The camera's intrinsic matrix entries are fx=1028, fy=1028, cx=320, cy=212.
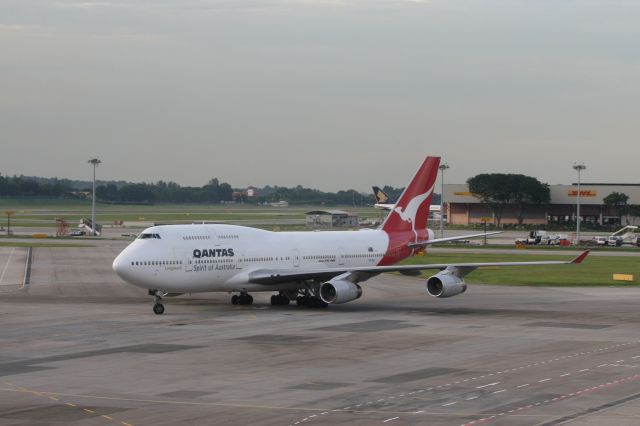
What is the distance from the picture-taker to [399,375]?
33375mm

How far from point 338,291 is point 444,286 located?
574 cm

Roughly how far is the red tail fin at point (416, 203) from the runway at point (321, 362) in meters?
4.78

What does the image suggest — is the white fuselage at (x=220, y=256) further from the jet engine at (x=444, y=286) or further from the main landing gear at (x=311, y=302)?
the jet engine at (x=444, y=286)

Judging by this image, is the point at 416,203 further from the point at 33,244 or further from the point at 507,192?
the point at 507,192

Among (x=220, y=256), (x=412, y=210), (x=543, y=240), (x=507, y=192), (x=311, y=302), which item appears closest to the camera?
(x=220, y=256)

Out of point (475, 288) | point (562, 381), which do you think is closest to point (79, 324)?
point (562, 381)

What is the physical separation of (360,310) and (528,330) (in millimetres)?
11403

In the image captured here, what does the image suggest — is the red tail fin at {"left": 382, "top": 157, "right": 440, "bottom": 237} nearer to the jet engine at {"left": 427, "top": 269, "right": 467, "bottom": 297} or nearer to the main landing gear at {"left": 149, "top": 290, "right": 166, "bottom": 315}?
the jet engine at {"left": 427, "top": 269, "right": 467, "bottom": 297}

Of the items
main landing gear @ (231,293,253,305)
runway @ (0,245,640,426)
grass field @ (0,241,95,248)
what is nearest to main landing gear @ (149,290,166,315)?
runway @ (0,245,640,426)

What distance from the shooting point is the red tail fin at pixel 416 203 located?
62750 millimetres

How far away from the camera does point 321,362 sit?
1419 inches

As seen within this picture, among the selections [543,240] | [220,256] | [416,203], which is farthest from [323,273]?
[543,240]

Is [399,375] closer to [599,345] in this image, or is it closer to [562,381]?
[562,381]

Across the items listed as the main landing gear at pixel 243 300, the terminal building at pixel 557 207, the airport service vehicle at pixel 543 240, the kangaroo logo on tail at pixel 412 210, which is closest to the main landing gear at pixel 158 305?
the main landing gear at pixel 243 300
